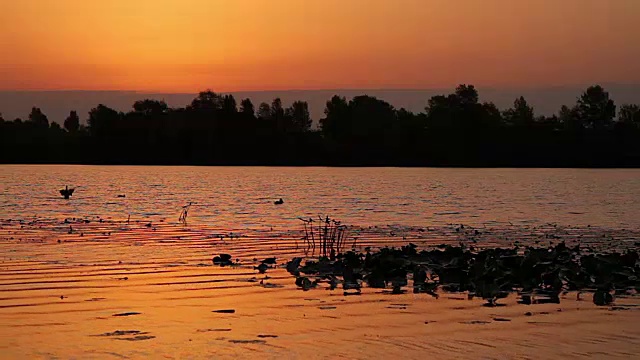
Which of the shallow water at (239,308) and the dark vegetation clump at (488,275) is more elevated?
the dark vegetation clump at (488,275)

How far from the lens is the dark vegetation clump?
2495cm

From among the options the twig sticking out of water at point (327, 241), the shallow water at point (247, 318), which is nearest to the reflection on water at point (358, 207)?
the twig sticking out of water at point (327, 241)

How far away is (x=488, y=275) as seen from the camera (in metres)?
→ 25.1

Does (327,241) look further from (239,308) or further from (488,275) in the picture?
(239,308)

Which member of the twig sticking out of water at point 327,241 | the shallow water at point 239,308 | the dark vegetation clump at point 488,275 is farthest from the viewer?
the twig sticking out of water at point 327,241

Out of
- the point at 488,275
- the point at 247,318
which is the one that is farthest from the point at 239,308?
the point at 488,275

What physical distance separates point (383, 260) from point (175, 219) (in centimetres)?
2997

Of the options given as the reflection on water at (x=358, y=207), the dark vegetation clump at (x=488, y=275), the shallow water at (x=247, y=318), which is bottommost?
the reflection on water at (x=358, y=207)

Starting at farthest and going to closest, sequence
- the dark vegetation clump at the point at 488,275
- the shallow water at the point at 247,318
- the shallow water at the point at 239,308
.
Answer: the dark vegetation clump at the point at 488,275 → the shallow water at the point at 239,308 → the shallow water at the point at 247,318

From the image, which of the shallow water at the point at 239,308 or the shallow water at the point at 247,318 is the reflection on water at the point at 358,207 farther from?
the shallow water at the point at 247,318

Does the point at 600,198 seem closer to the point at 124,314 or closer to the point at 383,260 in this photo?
the point at 383,260

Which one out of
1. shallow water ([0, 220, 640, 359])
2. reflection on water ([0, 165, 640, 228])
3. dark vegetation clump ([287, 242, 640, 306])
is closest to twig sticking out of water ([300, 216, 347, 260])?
dark vegetation clump ([287, 242, 640, 306])

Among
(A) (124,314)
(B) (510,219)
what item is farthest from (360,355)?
(B) (510,219)

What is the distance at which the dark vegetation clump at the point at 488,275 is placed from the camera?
24953 millimetres
